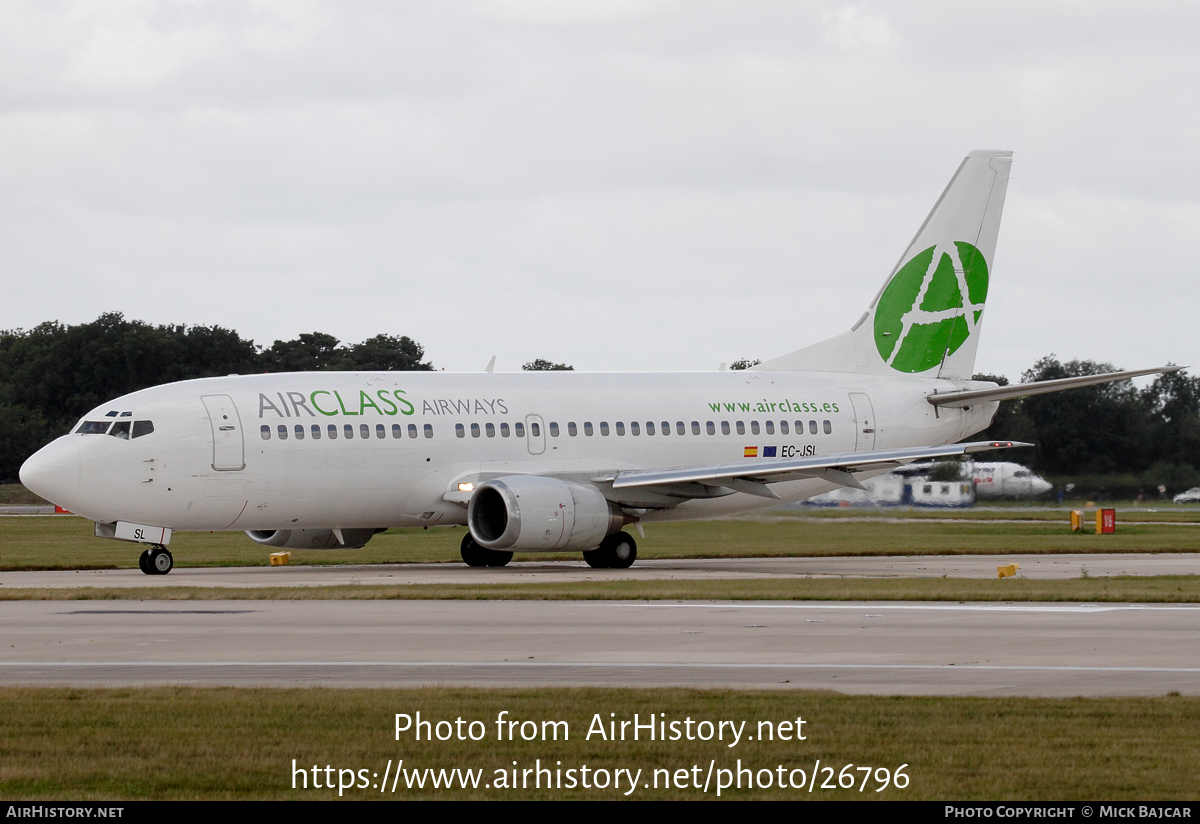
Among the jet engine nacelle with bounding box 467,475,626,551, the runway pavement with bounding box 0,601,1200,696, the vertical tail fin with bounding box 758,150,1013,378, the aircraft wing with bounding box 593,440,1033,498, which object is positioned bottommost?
the runway pavement with bounding box 0,601,1200,696

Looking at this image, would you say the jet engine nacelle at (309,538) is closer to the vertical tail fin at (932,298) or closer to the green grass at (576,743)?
the vertical tail fin at (932,298)

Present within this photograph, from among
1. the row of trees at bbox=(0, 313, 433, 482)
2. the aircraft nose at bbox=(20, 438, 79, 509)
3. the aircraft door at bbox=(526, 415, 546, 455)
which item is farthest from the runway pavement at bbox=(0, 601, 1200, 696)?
the row of trees at bbox=(0, 313, 433, 482)

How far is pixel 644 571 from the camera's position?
3491 centimetres

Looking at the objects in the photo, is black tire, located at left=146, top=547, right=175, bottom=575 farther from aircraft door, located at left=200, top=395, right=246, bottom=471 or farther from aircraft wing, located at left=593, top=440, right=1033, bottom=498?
aircraft wing, located at left=593, top=440, right=1033, bottom=498

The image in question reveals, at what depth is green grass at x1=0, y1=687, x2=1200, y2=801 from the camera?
401 inches

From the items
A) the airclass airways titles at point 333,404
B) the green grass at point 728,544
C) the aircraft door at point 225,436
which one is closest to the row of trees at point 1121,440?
the green grass at point 728,544

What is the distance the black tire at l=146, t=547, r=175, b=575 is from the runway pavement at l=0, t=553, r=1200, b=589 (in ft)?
0.70

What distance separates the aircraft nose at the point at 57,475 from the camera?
32.4m

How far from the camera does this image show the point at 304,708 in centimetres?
1312

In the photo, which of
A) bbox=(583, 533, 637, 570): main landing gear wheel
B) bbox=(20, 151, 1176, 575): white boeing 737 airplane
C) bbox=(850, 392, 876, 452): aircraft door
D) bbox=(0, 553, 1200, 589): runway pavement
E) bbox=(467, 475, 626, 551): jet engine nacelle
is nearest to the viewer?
bbox=(0, 553, 1200, 589): runway pavement
